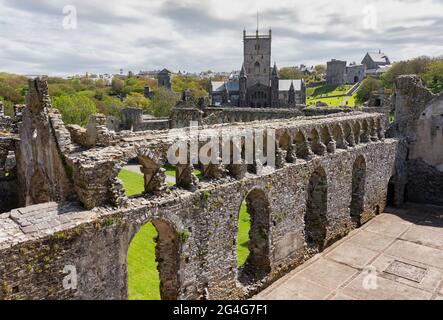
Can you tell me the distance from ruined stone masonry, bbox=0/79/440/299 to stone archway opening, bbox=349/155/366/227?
3.72ft

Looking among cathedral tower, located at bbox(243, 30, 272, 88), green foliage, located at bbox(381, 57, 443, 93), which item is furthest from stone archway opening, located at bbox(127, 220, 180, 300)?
cathedral tower, located at bbox(243, 30, 272, 88)

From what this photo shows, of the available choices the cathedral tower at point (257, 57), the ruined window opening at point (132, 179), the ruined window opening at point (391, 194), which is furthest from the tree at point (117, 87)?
the ruined window opening at point (391, 194)

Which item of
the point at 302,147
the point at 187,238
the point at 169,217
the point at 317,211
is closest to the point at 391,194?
the point at 317,211

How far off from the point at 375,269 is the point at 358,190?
A: 6.06m

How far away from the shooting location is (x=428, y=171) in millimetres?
24641

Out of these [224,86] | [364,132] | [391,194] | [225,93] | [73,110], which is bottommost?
[391,194]

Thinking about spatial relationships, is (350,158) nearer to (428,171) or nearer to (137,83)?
(428,171)

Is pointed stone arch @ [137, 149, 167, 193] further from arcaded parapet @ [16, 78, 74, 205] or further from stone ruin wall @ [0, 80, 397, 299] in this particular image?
arcaded parapet @ [16, 78, 74, 205]

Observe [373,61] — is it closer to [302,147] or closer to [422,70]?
[422,70]

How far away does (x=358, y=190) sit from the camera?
68.9 feet

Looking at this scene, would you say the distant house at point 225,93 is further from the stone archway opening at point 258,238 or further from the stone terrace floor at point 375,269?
the stone archway opening at point 258,238

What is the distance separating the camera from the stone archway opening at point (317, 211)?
17.5 meters

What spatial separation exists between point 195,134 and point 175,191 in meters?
2.11

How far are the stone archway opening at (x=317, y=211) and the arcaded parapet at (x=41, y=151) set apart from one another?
1093cm
